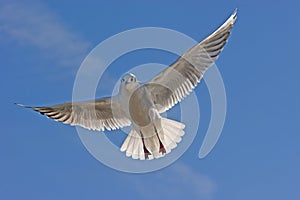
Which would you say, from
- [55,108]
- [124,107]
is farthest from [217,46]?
[55,108]

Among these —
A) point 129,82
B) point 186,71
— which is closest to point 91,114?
point 129,82

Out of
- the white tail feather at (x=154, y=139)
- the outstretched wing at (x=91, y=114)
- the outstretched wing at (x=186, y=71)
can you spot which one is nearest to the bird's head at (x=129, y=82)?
the outstretched wing at (x=186, y=71)

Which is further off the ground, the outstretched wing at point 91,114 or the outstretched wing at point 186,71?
the outstretched wing at point 186,71

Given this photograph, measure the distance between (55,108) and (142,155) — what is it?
7.33ft

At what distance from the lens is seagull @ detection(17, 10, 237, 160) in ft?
73.6

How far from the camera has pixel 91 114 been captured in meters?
23.4

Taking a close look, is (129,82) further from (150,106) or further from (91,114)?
(91,114)

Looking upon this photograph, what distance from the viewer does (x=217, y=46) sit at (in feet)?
74.4

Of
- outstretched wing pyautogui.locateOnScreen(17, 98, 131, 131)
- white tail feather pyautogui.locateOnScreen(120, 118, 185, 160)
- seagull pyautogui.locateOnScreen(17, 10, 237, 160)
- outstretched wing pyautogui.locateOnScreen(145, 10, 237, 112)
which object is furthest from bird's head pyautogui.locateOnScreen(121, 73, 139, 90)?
white tail feather pyautogui.locateOnScreen(120, 118, 185, 160)

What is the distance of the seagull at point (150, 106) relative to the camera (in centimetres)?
2244

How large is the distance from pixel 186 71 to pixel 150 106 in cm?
123

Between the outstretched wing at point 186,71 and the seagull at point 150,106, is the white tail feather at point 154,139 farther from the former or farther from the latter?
the outstretched wing at point 186,71

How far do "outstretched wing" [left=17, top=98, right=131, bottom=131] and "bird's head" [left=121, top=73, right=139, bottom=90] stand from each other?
0.79m

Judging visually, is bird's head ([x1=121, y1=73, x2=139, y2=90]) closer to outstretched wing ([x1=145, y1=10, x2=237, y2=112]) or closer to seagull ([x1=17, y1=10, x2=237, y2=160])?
seagull ([x1=17, y1=10, x2=237, y2=160])
